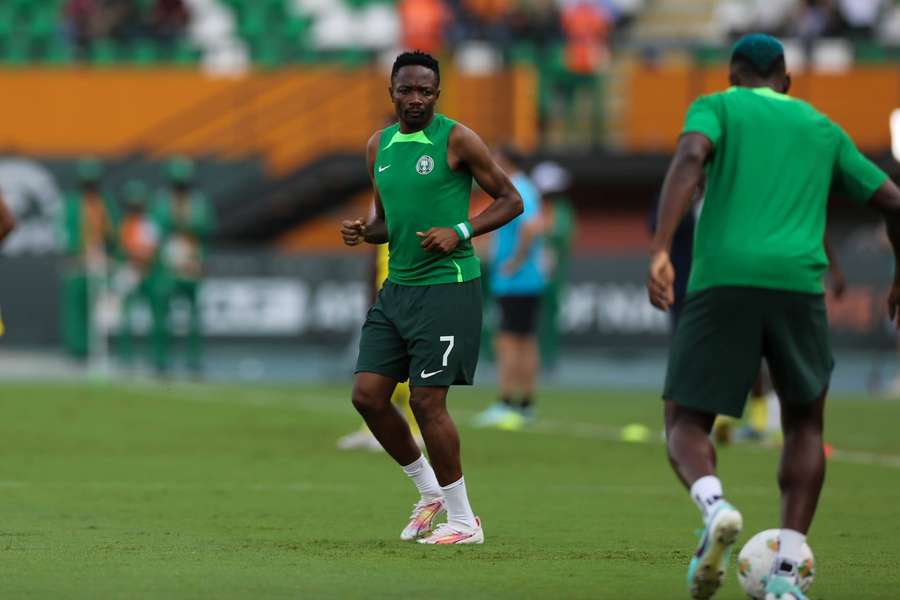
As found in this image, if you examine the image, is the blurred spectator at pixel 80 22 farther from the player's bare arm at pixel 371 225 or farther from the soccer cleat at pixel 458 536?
the soccer cleat at pixel 458 536

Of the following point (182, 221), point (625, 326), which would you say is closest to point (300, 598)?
point (182, 221)

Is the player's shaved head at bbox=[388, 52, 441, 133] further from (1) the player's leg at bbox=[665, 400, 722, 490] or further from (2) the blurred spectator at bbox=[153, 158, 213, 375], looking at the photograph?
(2) the blurred spectator at bbox=[153, 158, 213, 375]

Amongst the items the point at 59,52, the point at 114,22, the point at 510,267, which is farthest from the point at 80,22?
the point at 510,267

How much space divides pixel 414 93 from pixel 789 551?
2916mm

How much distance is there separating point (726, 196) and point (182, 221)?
16769mm

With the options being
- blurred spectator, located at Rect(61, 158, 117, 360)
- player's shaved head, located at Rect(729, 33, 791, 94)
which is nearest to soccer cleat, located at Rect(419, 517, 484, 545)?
player's shaved head, located at Rect(729, 33, 791, 94)

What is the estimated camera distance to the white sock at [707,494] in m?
6.76

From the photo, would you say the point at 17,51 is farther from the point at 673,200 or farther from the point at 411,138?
the point at 673,200

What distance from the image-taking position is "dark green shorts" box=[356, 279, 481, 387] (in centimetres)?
876

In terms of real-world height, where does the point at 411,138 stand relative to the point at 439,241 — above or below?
above

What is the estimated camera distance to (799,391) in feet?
23.4

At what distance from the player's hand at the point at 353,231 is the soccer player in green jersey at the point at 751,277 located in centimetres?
222

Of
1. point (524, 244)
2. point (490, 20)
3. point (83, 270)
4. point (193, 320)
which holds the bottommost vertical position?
point (193, 320)

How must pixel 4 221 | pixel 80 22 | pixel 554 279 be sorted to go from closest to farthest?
pixel 4 221
pixel 554 279
pixel 80 22
